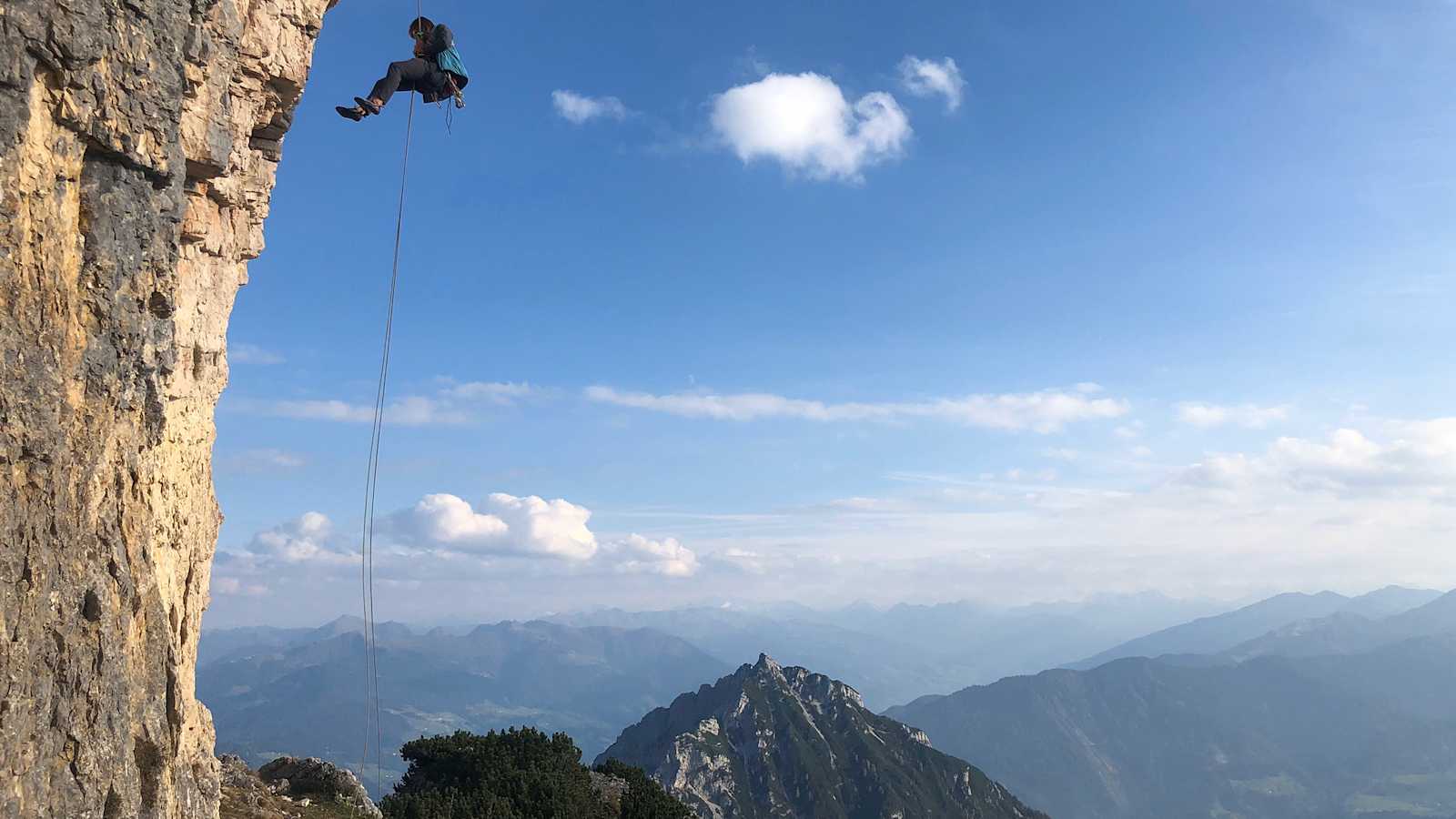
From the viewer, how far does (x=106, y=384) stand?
9.26 m

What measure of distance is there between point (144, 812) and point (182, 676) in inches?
84.7

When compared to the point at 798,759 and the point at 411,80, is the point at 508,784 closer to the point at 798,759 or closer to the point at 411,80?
the point at 411,80

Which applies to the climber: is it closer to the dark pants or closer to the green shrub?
the dark pants

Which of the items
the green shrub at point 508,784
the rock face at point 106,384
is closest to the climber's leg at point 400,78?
the rock face at point 106,384

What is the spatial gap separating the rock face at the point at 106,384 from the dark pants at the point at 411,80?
2327 millimetres

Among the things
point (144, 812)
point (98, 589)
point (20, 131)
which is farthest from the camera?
point (144, 812)

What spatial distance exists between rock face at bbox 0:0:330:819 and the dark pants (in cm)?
233

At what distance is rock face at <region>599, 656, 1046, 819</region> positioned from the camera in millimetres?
134500

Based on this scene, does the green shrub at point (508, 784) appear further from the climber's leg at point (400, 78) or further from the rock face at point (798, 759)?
the rock face at point (798, 759)

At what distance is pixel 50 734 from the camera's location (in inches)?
323

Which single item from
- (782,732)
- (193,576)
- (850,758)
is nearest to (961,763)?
(850,758)

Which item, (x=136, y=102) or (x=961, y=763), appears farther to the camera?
(x=961, y=763)

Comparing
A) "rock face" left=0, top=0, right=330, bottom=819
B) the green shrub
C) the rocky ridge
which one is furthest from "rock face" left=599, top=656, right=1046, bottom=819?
"rock face" left=0, top=0, right=330, bottom=819

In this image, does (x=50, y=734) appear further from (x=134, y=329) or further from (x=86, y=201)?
(x=86, y=201)
